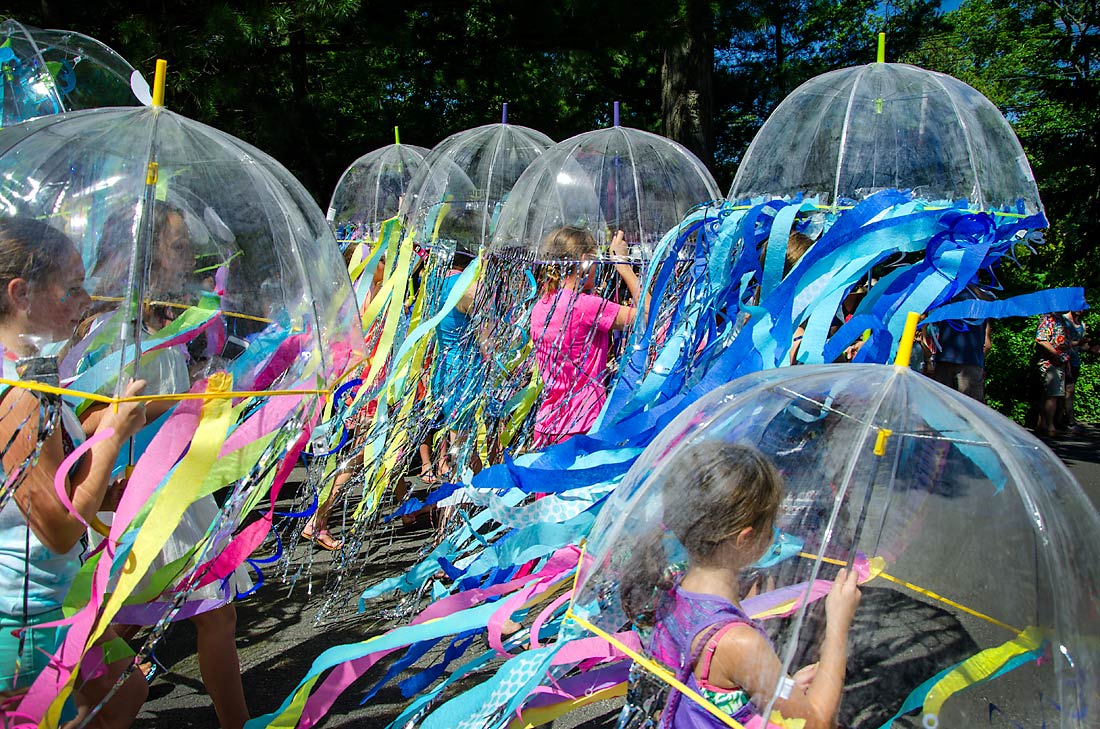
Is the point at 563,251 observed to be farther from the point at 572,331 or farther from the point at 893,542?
the point at 893,542

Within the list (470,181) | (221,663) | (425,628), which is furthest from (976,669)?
(470,181)

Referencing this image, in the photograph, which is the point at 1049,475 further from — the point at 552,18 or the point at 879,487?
the point at 552,18

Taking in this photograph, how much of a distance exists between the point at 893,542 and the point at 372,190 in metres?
5.69

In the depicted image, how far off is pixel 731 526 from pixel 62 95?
3714mm

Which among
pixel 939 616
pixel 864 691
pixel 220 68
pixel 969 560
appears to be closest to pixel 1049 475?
pixel 969 560

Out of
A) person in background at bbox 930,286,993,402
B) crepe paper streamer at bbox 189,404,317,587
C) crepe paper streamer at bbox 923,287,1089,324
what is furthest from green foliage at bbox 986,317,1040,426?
crepe paper streamer at bbox 189,404,317,587

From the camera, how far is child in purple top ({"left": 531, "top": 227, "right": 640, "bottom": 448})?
12.9ft

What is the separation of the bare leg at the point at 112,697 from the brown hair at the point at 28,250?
2.71ft

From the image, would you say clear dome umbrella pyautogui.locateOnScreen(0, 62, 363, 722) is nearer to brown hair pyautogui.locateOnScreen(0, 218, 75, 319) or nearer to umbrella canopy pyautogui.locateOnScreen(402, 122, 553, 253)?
brown hair pyautogui.locateOnScreen(0, 218, 75, 319)

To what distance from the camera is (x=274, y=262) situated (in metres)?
2.21

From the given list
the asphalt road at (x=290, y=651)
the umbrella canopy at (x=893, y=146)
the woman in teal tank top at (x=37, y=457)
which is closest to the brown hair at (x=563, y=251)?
the umbrella canopy at (x=893, y=146)

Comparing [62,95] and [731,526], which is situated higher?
[62,95]

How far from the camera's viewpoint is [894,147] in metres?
3.66

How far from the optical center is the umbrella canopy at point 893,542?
1555 mm
